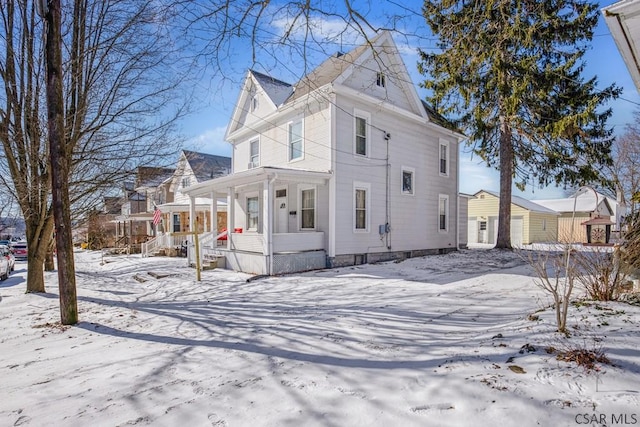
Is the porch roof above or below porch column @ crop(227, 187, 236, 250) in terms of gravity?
above

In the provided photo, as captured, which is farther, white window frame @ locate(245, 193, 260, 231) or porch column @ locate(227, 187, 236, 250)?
white window frame @ locate(245, 193, 260, 231)

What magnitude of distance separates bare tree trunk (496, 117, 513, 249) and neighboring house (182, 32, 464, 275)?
2793mm

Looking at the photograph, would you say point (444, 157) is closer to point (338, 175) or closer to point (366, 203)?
point (366, 203)

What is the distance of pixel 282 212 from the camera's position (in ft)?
44.2

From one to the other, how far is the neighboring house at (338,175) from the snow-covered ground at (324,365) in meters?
4.60

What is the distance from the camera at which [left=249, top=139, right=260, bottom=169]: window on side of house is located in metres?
15.0

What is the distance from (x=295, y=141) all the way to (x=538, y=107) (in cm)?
1011

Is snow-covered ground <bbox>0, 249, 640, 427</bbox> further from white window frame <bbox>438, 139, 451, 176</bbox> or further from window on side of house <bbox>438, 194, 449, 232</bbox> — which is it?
white window frame <bbox>438, 139, 451, 176</bbox>

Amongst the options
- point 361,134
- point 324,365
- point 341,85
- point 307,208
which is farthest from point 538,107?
point 324,365

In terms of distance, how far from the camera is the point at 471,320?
4828 mm

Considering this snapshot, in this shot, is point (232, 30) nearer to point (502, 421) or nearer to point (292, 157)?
point (502, 421)

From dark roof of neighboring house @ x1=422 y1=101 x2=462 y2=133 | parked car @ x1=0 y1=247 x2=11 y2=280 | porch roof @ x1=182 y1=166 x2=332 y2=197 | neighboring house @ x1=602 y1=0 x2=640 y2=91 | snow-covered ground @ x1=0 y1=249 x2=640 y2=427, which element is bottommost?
parked car @ x1=0 y1=247 x2=11 y2=280

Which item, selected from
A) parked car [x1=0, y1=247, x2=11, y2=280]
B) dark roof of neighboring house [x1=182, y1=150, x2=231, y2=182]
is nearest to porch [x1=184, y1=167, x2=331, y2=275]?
parked car [x1=0, y1=247, x2=11, y2=280]

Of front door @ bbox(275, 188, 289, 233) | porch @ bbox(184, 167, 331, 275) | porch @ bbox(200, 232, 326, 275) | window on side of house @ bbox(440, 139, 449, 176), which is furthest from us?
window on side of house @ bbox(440, 139, 449, 176)
